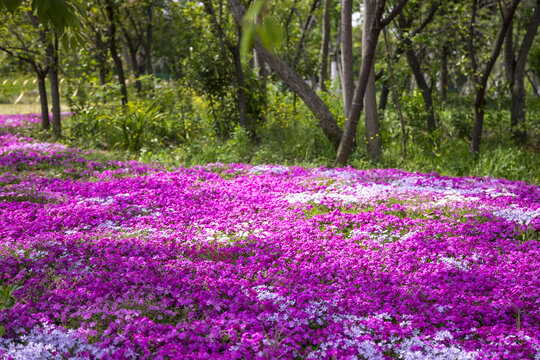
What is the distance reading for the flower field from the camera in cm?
319

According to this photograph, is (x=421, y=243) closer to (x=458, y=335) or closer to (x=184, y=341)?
(x=458, y=335)

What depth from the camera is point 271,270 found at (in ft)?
13.9

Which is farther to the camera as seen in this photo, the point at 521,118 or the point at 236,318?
the point at 521,118

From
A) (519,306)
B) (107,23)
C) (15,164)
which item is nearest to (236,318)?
(519,306)

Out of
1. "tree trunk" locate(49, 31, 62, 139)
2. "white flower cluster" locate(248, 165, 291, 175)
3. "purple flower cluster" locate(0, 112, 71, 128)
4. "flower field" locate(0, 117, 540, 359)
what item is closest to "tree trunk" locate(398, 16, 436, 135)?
"flower field" locate(0, 117, 540, 359)

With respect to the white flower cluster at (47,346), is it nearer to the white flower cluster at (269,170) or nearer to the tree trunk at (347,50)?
the white flower cluster at (269,170)

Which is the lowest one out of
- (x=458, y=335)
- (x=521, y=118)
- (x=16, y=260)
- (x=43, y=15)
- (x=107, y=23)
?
(x=458, y=335)

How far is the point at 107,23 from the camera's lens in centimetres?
1127

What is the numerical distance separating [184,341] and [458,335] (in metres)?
1.89

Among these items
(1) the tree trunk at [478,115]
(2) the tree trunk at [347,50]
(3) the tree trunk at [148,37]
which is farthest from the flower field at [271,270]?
(3) the tree trunk at [148,37]

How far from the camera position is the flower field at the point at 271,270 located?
319 centimetres

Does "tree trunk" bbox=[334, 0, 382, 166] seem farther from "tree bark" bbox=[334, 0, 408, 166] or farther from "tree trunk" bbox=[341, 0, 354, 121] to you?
"tree trunk" bbox=[341, 0, 354, 121]

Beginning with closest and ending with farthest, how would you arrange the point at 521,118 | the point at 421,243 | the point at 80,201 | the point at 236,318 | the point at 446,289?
the point at 236,318 → the point at 446,289 → the point at 421,243 → the point at 80,201 → the point at 521,118

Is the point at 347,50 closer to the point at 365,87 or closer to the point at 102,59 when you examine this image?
the point at 365,87
